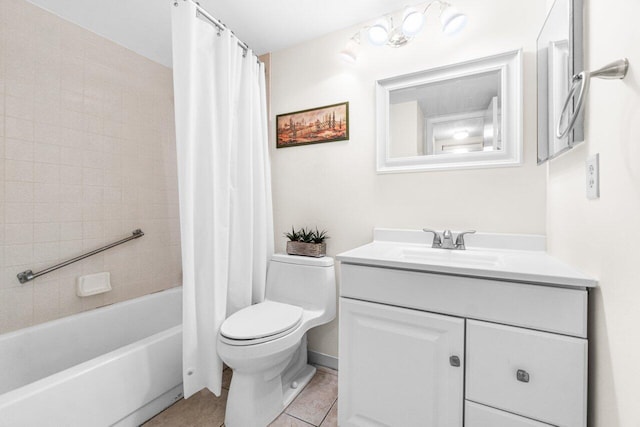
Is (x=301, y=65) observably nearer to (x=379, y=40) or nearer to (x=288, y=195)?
(x=379, y=40)

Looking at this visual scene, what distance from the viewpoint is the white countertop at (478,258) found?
842 millimetres

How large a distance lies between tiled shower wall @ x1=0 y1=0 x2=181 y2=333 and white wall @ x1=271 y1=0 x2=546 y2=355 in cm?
98

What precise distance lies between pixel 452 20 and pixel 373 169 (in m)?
0.83

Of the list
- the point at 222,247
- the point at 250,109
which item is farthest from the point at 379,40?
the point at 222,247

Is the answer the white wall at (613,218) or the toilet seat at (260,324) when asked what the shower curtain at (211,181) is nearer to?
the toilet seat at (260,324)

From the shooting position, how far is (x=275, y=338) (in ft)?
4.02

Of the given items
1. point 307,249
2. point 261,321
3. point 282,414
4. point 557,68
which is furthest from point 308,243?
point 557,68

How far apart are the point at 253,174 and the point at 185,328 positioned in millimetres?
941

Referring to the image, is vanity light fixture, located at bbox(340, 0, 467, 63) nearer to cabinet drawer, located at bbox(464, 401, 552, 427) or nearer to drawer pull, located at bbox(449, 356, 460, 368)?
drawer pull, located at bbox(449, 356, 460, 368)

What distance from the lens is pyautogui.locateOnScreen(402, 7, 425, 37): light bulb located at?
137 centimetres

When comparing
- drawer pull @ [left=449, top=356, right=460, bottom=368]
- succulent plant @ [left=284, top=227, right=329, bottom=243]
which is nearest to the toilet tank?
succulent plant @ [left=284, top=227, right=329, bottom=243]

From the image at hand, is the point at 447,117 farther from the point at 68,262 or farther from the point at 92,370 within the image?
the point at 68,262

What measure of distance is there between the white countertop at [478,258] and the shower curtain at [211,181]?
68cm

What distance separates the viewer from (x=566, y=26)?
900mm
